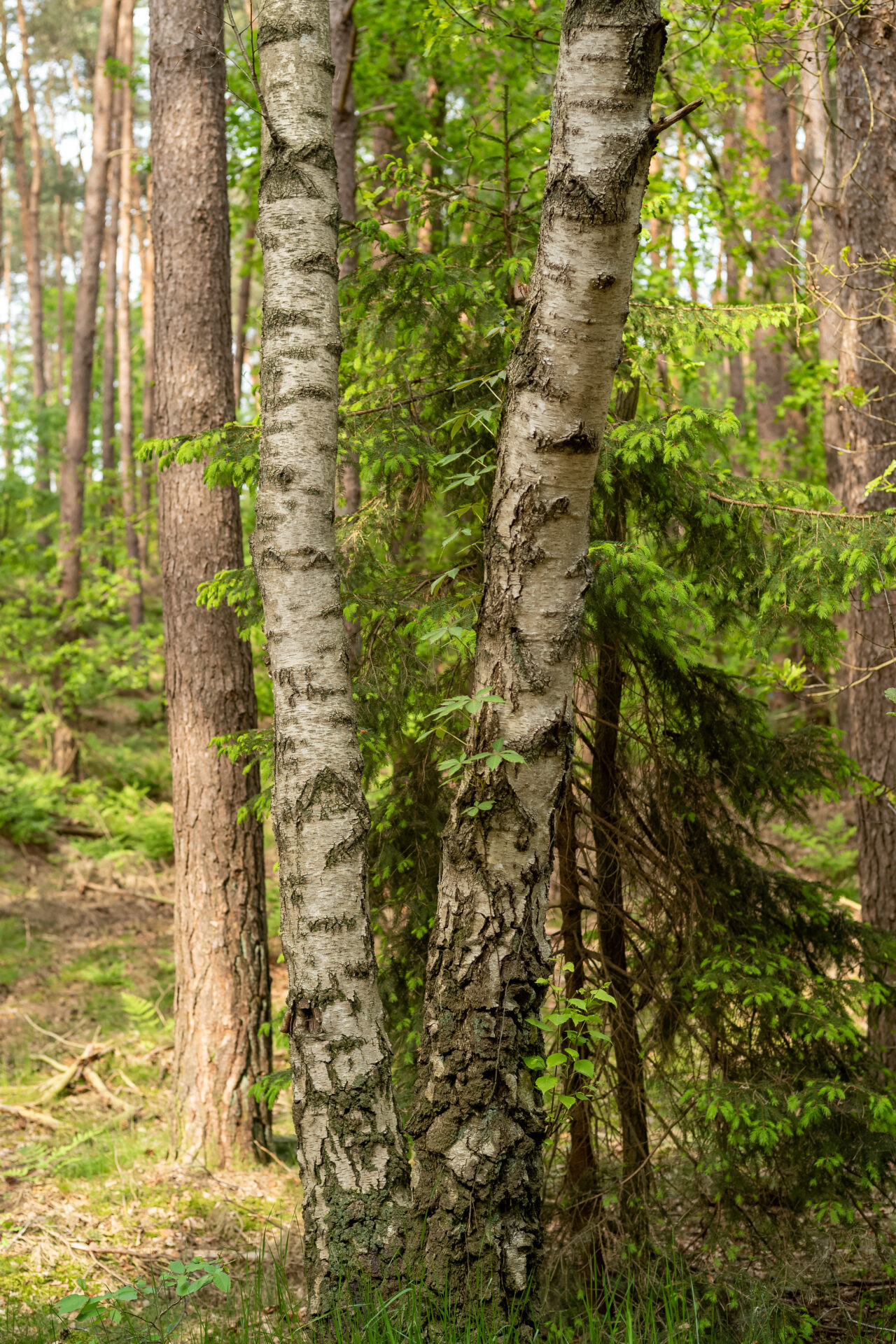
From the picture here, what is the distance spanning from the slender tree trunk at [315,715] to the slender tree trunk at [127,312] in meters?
12.8

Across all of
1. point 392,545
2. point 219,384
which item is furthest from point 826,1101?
point 219,384

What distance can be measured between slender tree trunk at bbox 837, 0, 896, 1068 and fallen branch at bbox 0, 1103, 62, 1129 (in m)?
4.92

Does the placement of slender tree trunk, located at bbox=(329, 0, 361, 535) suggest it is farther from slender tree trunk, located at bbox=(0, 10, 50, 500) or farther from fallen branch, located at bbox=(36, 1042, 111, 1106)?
slender tree trunk, located at bbox=(0, 10, 50, 500)

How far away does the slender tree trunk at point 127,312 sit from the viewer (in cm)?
1582

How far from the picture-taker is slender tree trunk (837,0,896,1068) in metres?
5.47

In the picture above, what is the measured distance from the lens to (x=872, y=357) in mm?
5660

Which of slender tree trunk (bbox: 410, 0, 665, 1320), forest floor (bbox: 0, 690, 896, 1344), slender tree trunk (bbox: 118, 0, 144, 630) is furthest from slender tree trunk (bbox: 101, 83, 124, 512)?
slender tree trunk (bbox: 410, 0, 665, 1320)

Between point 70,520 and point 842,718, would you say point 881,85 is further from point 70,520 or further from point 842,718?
point 70,520

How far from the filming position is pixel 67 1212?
4445mm

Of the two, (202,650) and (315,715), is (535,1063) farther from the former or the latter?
(202,650)

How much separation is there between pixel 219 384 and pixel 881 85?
167 inches

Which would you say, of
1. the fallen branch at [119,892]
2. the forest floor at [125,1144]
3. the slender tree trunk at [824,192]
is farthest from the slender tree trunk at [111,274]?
the slender tree trunk at [824,192]

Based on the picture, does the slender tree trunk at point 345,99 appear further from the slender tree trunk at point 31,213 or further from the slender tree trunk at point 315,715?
the slender tree trunk at point 31,213

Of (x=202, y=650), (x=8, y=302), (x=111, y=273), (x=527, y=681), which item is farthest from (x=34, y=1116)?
(x=8, y=302)
